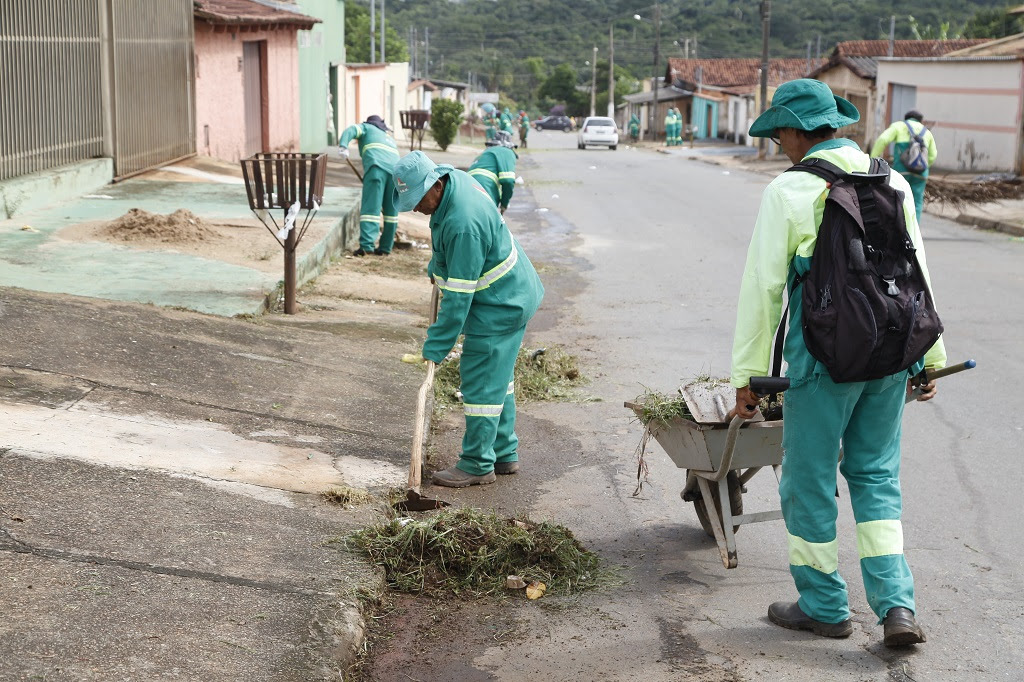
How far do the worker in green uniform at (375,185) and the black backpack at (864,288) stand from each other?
9236 mm

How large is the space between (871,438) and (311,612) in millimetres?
2014

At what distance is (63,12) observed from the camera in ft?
41.9

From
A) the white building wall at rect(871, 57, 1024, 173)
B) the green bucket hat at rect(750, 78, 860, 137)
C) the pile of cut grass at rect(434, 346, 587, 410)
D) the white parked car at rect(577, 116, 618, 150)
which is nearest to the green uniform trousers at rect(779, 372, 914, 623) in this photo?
the green bucket hat at rect(750, 78, 860, 137)

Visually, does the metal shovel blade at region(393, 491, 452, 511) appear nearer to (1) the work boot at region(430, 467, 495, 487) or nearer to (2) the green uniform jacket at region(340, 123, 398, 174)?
(1) the work boot at region(430, 467, 495, 487)

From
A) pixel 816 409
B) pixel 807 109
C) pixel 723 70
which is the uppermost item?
pixel 723 70

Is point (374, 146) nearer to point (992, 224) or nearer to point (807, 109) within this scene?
point (807, 109)

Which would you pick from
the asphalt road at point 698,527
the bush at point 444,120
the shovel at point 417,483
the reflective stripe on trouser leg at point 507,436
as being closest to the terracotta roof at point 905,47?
the bush at point 444,120

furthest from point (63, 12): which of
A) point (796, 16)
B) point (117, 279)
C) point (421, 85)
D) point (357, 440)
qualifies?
point (796, 16)

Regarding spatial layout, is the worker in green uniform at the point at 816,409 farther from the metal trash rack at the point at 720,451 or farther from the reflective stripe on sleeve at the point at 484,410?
the reflective stripe on sleeve at the point at 484,410

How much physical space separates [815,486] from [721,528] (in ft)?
2.15

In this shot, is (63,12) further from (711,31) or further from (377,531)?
(711,31)

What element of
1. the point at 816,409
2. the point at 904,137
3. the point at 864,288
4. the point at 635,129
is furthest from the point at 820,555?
the point at 635,129

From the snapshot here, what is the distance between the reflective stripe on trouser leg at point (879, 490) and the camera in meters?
4.00

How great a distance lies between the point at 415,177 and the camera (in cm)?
545
